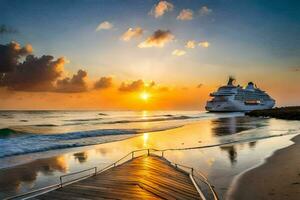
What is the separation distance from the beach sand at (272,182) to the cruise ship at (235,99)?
118127 mm

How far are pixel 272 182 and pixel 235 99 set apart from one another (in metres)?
124

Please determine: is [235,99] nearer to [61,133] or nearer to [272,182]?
[61,133]

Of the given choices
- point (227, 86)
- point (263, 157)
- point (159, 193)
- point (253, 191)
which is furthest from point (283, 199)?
point (227, 86)

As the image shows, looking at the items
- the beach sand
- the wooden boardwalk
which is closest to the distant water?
the wooden boardwalk

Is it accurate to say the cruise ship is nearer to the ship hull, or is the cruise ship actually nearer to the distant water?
the ship hull

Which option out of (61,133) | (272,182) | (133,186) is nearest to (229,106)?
(61,133)

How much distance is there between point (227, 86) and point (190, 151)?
121 meters

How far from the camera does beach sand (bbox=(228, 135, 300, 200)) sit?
9.71m

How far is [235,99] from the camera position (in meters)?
130

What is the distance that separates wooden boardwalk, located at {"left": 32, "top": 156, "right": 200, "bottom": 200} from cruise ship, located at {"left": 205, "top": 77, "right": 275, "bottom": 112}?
413ft

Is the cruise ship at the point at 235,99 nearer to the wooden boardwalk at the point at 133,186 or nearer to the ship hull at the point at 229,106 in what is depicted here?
the ship hull at the point at 229,106

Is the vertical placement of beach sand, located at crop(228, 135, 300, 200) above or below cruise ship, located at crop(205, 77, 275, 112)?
below

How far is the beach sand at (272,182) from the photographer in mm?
9711

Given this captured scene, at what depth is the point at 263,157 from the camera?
17609 millimetres
